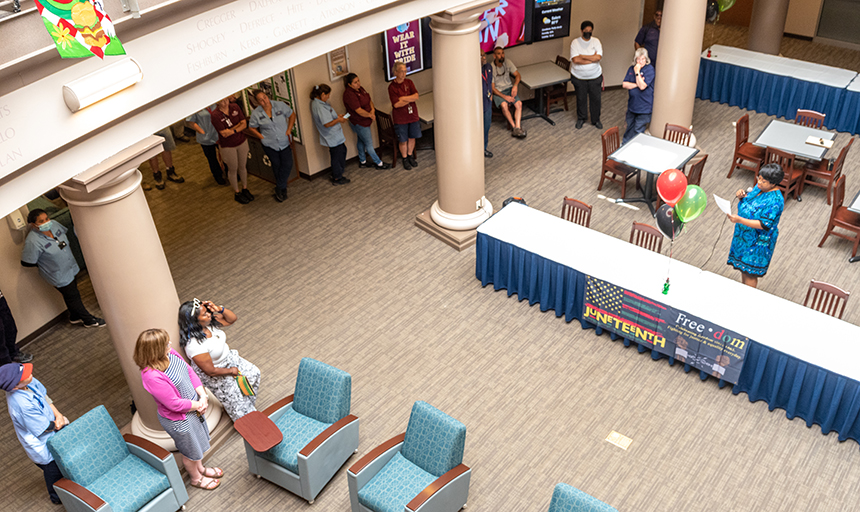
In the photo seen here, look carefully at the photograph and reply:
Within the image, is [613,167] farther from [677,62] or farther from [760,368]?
[760,368]

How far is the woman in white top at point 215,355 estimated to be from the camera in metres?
5.65

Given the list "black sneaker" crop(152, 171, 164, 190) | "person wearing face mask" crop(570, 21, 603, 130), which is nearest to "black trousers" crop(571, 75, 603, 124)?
"person wearing face mask" crop(570, 21, 603, 130)

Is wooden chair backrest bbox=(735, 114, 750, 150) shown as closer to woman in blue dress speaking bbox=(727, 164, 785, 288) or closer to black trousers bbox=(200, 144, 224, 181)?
woman in blue dress speaking bbox=(727, 164, 785, 288)

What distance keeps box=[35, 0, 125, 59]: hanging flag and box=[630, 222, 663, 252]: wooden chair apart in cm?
527

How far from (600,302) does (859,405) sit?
7.56 ft

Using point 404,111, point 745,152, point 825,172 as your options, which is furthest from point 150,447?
point 825,172

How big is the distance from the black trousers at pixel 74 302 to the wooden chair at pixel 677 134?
297 inches

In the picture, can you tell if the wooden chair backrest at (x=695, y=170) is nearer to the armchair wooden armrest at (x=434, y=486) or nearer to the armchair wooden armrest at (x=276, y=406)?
the armchair wooden armrest at (x=434, y=486)

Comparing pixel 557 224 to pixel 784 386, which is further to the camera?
pixel 557 224

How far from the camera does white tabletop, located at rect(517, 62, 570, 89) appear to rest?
1115 cm

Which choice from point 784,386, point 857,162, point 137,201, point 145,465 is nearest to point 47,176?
point 137,201

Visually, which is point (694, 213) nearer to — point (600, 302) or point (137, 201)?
point (600, 302)

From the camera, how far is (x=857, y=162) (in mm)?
9852

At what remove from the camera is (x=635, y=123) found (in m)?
10.2
